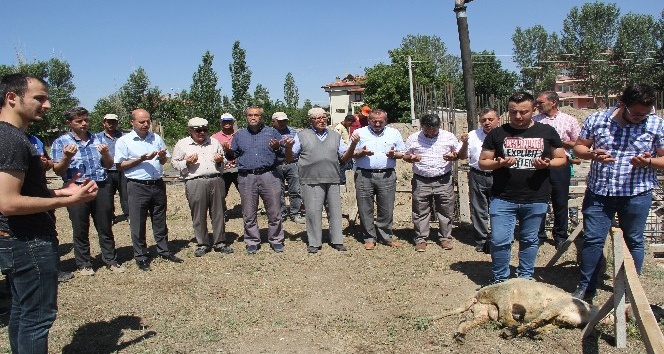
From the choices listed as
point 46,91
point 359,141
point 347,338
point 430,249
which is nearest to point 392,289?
point 347,338

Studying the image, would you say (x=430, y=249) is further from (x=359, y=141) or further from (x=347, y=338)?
(x=347, y=338)

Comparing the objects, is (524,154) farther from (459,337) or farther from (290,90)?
(290,90)

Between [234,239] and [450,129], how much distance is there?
3641 millimetres

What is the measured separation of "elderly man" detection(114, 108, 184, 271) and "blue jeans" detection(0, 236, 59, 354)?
9.79 feet

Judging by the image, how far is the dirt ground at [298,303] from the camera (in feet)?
13.2

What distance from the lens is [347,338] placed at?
4.14 m

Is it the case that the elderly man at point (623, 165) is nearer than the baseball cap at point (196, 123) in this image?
Yes

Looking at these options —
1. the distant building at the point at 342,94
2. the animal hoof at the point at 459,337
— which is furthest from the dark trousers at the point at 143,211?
the distant building at the point at 342,94

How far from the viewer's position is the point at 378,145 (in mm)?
6664

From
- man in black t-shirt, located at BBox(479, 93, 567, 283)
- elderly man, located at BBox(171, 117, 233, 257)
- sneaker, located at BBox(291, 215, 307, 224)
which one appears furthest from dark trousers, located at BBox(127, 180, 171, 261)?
man in black t-shirt, located at BBox(479, 93, 567, 283)

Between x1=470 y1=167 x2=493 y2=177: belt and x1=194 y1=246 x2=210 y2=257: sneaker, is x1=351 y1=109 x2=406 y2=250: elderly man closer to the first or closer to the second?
x1=470 y1=167 x2=493 y2=177: belt

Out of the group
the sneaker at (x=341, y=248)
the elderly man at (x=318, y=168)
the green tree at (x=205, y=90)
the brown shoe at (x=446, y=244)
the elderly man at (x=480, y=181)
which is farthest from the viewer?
the green tree at (x=205, y=90)

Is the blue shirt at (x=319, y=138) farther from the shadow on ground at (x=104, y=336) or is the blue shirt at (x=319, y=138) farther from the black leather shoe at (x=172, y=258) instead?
the shadow on ground at (x=104, y=336)

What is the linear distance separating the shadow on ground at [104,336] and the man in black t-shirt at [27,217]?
3.13ft
